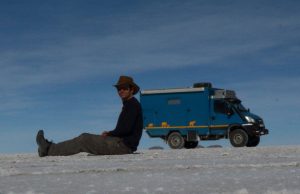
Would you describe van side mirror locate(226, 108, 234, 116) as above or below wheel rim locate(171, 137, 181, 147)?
above

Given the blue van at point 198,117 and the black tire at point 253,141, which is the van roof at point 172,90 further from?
the black tire at point 253,141

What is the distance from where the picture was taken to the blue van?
25.2m

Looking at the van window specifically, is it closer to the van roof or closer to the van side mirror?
the van roof

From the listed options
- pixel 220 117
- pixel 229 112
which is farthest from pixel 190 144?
pixel 229 112

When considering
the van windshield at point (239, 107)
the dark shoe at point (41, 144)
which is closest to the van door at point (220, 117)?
the van windshield at point (239, 107)

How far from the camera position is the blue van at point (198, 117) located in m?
25.2

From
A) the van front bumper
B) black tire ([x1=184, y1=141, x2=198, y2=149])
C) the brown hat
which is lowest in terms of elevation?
black tire ([x1=184, y1=141, x2=198, y2=149])

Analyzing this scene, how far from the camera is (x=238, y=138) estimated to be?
24.9 meters

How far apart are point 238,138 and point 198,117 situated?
2106 mm

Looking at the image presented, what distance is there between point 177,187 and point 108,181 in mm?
750

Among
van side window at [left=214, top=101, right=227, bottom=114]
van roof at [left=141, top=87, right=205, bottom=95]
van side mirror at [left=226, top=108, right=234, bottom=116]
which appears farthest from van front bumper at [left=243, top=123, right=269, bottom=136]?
van roof at [left=141, top=87, right=205, bottom=95]

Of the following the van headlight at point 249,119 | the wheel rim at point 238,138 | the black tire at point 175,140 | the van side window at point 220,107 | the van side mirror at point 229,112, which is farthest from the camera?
the black tire at point 175,140

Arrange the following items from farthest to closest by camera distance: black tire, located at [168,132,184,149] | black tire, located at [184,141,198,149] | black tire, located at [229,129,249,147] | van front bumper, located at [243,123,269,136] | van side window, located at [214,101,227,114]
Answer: black tire, located at [184,141,198,149], black tire, located at [168,132,184,149], van side window, located at [214,101,227,114], van front bumper, located at [243,123,269,136], black tire, located at [229,129,249,147]

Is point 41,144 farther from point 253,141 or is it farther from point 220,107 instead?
point 253,141
